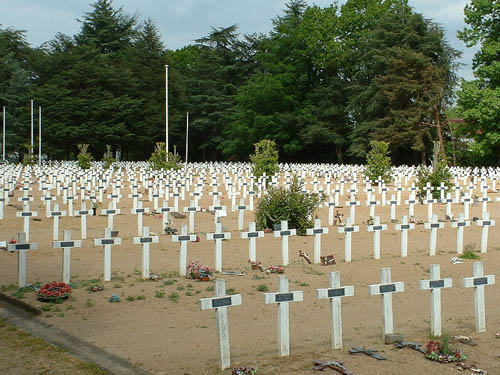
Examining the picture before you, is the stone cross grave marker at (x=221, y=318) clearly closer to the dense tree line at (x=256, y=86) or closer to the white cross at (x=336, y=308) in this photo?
the white cross at (x=336, y=308)

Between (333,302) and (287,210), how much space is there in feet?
34.1

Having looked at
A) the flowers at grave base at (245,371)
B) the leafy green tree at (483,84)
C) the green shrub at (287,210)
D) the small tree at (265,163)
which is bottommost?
the flowers at grave base at (245,371)

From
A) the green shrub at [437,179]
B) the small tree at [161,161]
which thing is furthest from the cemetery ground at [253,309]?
the small tree at [161,161]

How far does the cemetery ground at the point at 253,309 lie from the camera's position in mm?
7176

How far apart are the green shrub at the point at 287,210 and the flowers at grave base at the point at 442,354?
34.4ft

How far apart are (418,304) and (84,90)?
6547cm

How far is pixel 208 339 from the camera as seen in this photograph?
802cm

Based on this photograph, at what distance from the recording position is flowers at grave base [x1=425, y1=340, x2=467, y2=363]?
23.2ft

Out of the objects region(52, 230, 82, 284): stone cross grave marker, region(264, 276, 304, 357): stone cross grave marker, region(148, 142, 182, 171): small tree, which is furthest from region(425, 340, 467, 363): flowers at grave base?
region(148, 142, 182, 171): small tree

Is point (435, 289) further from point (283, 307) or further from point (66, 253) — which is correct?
point (66, 253)

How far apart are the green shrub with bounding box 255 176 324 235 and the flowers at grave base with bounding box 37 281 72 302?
8408 mm

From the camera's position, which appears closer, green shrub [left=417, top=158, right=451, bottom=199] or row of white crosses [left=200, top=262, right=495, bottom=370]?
row of white crosses [left=200, top=262, right=495, bottom=370]

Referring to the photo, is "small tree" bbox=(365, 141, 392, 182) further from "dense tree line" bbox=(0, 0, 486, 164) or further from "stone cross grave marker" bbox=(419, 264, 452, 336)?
"stone cross grave marker" bbox=(419, 264, 452, 336)

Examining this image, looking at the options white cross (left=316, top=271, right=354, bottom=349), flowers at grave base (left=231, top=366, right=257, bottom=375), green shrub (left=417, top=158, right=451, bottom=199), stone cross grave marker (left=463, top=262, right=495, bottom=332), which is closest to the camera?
flowers at grave base (left=231, top=366, right=257, bottom=375)
